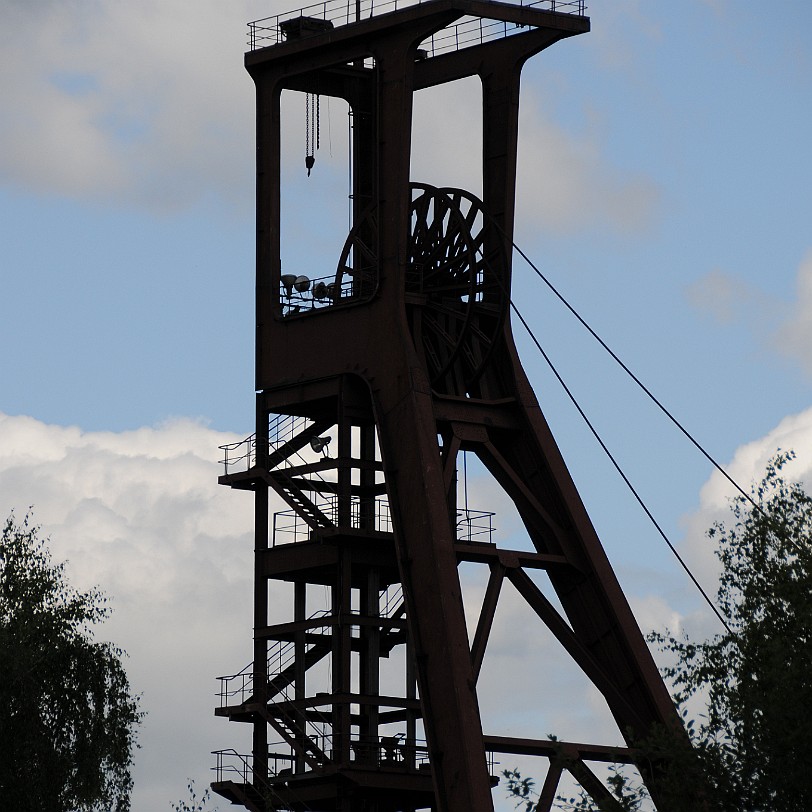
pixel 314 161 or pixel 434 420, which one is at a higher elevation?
pixel 314 161

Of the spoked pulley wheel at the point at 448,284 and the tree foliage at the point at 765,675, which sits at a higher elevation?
the spoked pulley wheel at the point at 448,284

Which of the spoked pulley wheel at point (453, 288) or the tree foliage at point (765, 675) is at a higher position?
the spoked pulley wheel at point (453, 288)

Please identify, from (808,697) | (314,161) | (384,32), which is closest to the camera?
(808,697)

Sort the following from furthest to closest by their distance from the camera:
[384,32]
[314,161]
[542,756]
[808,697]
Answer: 1. [314,161]
2. [384,32]
3. [542,756]
4. [808,697]

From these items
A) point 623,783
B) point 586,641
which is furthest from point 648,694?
point 623,783

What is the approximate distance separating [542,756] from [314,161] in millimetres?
15002

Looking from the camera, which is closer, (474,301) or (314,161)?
(474,301)

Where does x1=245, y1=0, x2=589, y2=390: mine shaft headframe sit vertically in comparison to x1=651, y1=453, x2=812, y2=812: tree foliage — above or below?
above

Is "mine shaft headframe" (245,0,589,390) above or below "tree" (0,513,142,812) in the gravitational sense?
above

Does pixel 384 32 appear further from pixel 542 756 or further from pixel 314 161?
pixel 542 756

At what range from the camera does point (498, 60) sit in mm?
52188

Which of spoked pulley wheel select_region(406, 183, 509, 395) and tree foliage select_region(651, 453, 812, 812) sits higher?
spoked pulley wheel select_region(406, 183, 509, 395)

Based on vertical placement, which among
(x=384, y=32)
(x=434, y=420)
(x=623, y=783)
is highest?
(x=384, y=32)

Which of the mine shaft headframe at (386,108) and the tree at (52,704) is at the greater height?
the mine shaft headframe at (386,108)
